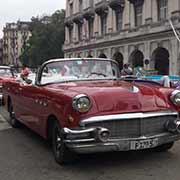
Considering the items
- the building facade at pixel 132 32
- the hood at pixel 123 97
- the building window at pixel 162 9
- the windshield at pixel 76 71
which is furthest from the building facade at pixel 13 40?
the hood at pixel 123 97

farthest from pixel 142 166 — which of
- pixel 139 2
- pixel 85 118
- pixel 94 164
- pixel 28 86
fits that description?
pixel 139 2

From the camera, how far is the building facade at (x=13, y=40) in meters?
134

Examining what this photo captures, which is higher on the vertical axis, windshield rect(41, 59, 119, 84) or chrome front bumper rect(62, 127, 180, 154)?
windshield rect(41, 59, 119, 84)

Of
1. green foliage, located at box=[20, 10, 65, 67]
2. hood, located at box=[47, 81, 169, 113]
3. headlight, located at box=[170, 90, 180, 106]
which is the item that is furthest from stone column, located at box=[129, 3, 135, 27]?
hood, located at box=[47, 81, 169, 113]

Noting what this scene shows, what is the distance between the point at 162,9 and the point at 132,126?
106ft

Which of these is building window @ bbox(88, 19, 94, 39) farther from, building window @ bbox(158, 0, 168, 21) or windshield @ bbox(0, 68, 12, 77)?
windshield @ bbox(0, 68, 12, 77)

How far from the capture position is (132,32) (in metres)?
40.5

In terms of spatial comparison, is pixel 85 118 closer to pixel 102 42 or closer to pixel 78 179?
pixel 78 179

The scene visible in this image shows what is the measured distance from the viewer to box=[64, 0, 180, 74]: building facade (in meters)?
35.0

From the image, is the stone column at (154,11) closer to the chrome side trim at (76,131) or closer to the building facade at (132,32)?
the building facade at (132,32)

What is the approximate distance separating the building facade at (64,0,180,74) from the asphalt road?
90.1ft

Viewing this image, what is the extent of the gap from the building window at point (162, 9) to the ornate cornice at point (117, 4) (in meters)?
6.25

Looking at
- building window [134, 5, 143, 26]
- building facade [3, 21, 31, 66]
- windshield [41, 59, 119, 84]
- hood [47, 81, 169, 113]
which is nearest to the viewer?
hood [47, 81, 169, 113]

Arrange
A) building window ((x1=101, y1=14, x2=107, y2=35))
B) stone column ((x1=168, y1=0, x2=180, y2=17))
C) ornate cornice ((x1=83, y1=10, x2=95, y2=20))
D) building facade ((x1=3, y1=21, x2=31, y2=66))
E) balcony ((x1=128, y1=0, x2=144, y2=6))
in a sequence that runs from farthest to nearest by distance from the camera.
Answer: building facade ((x1=3, y1=21, x2=31, y2=66)), ornate cornice ((x1=83, y1=10, x2=95, y2=20)), building window ((x1=101, y1=14, x2=107, y2=35)), balcony ((x1=128, y1=0, x2=144, y2=6)), stone column ((x1=168, y1=0, x2=180, y2=17))
